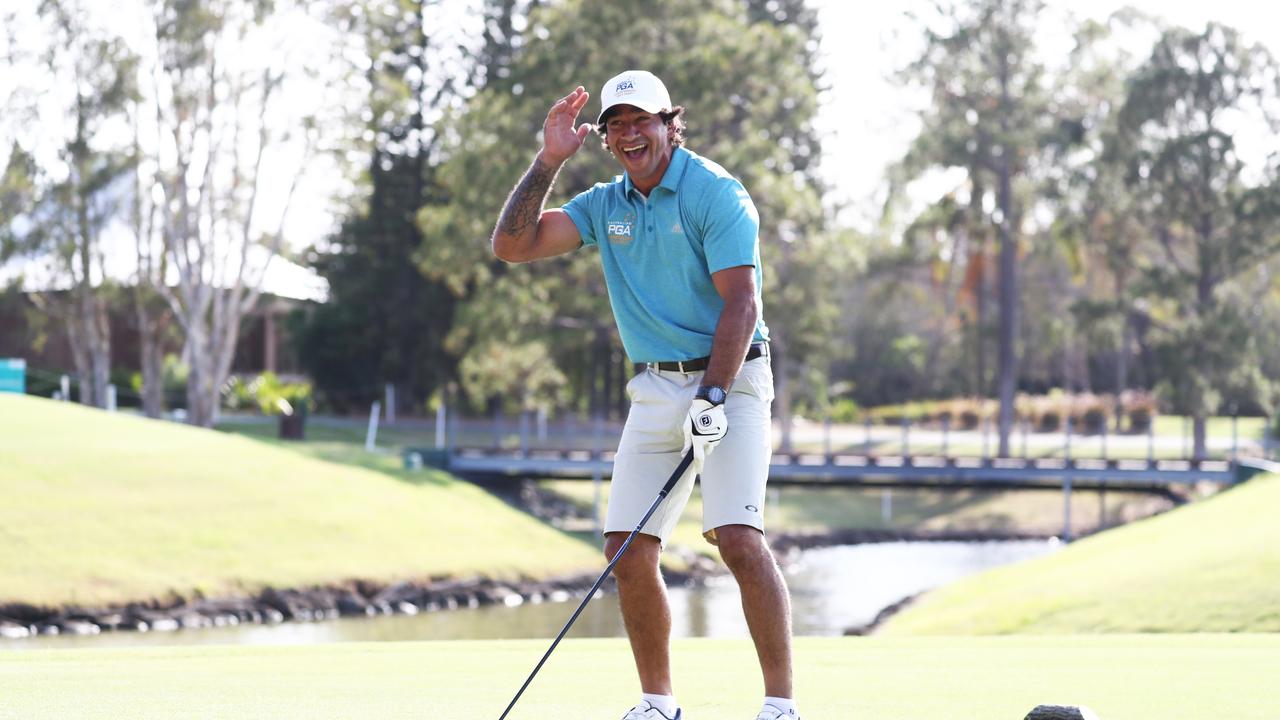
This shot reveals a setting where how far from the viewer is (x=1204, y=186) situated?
4147 centimetres

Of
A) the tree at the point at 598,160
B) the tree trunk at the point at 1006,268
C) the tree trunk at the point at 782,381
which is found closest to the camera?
the tree at the point at 598,160

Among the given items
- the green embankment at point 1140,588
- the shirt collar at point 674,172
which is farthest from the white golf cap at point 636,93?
the green embankment at point 1140,588

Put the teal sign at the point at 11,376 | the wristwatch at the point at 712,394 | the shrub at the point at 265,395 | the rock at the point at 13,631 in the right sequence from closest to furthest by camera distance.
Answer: the wristwatch at the point at 712,394, the rock at the point at 13,631, the teal sign at the point at 11,376, the shrub at the point at 265,395

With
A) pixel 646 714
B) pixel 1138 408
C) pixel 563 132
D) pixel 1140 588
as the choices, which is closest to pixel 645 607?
pixel 646 714

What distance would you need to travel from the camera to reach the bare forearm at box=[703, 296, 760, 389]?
213 inches

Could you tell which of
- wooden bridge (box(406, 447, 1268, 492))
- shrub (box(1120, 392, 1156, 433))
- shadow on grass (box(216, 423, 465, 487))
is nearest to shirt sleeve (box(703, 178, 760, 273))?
shadow on grass (box(216, 423, 465, 487))

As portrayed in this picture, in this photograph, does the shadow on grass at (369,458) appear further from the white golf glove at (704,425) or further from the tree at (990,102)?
the white golf glove at (704,425)

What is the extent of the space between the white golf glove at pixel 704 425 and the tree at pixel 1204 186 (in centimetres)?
3689

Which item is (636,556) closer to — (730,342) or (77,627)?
(730,342)

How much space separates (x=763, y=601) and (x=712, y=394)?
665 mm

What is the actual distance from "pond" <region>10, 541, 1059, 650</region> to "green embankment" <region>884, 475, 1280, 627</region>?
2375mm

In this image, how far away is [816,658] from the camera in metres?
8.88

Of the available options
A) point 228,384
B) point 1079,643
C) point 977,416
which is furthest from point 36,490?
point 977,416

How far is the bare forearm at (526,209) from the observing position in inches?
237
